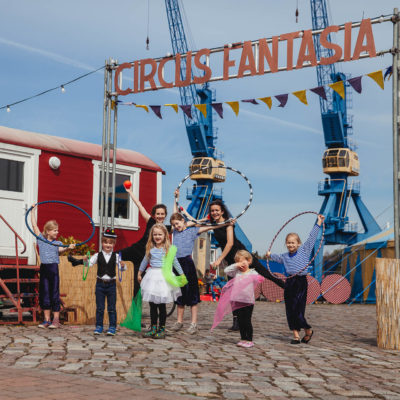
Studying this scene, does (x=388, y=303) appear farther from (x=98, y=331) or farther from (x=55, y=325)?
(x=55, y=325)

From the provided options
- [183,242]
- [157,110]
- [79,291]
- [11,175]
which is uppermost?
[157,110]

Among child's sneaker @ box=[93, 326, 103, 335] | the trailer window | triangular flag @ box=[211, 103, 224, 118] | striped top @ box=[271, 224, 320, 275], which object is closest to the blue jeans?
child's sneaker @ box=[93, 326, 103, 335]

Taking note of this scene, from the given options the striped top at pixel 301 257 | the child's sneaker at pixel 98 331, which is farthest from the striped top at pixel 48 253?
the striped top at pixel 301 257

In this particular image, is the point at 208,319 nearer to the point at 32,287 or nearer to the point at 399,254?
the point at 32,287

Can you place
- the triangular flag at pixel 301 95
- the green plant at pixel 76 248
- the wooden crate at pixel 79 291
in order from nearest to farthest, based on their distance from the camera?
the wooden crate at pixel 79 291
the triangular flag at pixel 301 95
the green plant at pixel 76 248

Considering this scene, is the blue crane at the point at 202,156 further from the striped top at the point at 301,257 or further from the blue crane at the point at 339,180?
the striped top at the point at 301,257

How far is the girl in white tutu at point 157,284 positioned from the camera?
7617mm

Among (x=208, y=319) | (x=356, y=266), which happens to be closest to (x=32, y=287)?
(x=208, y=319)

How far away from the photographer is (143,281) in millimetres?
7781

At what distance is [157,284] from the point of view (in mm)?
7648

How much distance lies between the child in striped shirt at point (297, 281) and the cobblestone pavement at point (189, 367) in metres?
0.25

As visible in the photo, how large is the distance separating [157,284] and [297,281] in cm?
177

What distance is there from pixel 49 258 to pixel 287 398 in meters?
5.28

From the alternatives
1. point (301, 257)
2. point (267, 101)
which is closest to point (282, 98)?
point (267, 101)
